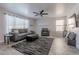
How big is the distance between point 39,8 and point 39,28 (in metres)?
0.62

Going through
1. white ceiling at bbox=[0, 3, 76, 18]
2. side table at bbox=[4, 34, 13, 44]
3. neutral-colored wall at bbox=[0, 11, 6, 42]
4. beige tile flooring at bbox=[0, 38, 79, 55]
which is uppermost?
white ceiling at bbox=[0, 3, 76, 18]

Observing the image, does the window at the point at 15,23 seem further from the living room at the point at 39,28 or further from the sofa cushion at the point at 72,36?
the sofa cushion at the point at 72,36

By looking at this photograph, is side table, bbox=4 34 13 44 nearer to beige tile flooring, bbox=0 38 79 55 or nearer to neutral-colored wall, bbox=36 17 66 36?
beige tile flooring, bbox=0 38 79 55

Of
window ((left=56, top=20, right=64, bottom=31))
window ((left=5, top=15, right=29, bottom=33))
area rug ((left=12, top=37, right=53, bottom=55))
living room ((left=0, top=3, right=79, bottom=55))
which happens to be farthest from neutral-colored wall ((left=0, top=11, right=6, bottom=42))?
window ((left=56, top=20, right=64, bottom=31))

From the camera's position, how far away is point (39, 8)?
3016mm

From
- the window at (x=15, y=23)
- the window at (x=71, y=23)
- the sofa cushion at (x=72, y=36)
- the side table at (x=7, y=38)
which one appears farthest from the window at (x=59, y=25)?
the side table at (x=7, y=38)

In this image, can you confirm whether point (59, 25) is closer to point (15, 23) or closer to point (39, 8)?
point (39, 8)

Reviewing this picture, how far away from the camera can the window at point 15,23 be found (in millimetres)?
3095

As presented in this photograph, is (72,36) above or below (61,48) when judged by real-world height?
above

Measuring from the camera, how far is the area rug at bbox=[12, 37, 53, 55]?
9.71 ft

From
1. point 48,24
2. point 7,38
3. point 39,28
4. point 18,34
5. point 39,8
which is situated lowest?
point 7,38

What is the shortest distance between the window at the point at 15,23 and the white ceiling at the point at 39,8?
0.68 ft

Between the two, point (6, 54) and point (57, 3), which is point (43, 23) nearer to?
point (57, 3)

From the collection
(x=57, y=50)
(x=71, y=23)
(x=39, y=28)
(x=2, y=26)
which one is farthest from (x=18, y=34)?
(x=71, y=23)
